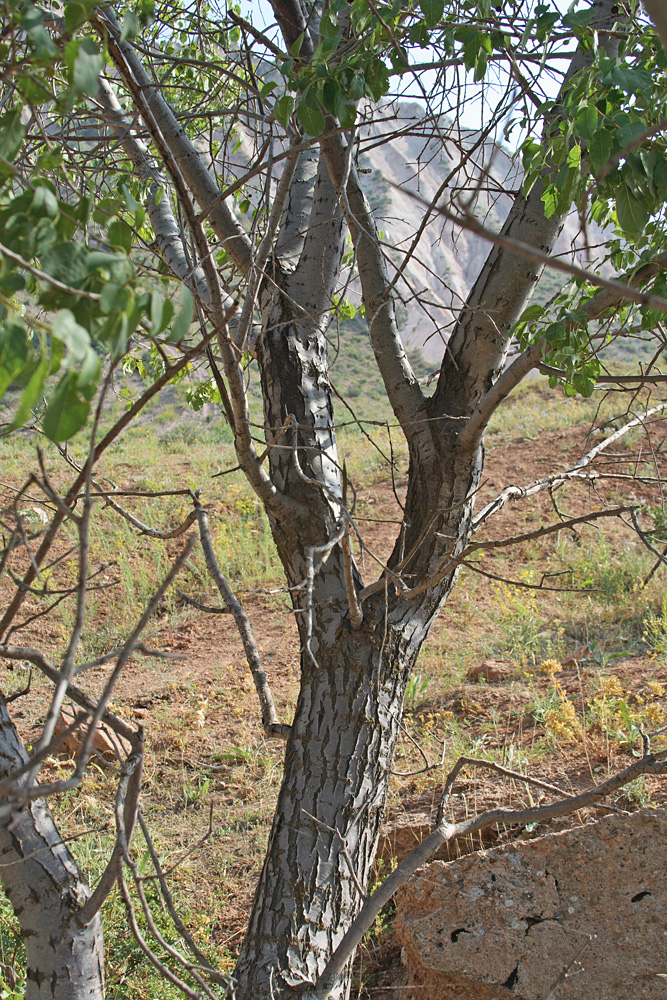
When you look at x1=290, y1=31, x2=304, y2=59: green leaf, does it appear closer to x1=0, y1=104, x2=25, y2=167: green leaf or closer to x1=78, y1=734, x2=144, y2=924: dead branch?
x1=0, y1=104, x2=25, y2=167: green leaf

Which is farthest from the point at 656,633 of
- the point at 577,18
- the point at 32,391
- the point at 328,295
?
the point at 32,391

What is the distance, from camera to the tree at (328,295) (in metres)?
1.07

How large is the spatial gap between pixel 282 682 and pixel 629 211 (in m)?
3.47

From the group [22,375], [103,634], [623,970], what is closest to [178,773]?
[103,634]

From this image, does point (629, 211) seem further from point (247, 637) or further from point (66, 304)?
point (247, 637)

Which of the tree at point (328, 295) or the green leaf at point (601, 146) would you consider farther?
the green leaf at point (601, 146)

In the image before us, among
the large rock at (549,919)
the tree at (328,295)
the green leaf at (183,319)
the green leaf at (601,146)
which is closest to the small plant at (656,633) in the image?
the large rock at (549,919)

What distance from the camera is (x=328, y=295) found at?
7.30 feet

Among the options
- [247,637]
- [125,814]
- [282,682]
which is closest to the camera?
[125,814]

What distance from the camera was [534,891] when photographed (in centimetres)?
196

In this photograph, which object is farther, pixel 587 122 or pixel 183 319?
pixel 587 122

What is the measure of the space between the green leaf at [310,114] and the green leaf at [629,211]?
0.59 meters

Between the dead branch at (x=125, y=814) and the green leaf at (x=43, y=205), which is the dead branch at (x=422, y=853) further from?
the green leaf at (x=43, y=205)

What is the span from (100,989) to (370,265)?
6.69 ft
